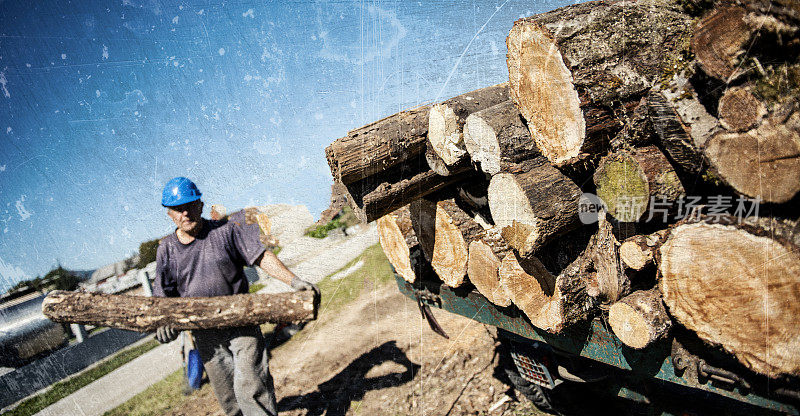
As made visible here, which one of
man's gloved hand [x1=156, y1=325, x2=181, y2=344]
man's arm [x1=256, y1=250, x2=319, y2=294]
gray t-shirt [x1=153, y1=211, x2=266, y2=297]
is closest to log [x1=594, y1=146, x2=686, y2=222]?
man's arm [x1=256, y1=250, x2=319, y2=294]

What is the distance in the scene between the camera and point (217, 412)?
4266 millimetres

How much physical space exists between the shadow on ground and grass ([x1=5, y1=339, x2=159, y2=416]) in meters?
3.00

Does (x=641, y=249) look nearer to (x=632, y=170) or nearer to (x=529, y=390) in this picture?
(x=632, y=170)

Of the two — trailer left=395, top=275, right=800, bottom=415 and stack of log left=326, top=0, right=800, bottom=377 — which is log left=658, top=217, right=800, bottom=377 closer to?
stack of log left=326, top=0, right=800, bottom=377

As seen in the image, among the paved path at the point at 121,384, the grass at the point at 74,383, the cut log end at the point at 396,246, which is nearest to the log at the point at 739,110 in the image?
the cut log end at the point at 396,246

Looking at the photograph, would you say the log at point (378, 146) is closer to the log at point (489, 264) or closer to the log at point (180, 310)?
the log at point (489, 264)

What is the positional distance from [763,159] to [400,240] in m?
2.50

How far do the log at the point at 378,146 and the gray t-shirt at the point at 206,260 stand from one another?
3.97 feet

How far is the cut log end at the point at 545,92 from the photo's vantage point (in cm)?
196

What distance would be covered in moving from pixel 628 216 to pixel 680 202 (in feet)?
0.72

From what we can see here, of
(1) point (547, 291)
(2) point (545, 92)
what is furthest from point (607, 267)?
(2) point (545, 92)

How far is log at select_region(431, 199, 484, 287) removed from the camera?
2.88 meters

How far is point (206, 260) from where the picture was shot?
3201 mm

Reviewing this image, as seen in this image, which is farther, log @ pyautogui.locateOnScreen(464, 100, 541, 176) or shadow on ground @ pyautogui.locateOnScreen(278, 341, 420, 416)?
shadow on ground @ pyautogui.locateOnScreen(278, 341, 420, 416)
